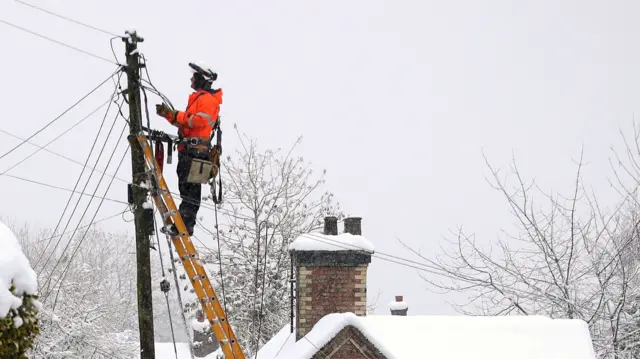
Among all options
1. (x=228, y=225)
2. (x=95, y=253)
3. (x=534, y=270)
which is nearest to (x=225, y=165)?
(x=228, y=225)

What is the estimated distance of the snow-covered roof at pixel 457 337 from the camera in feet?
33.2

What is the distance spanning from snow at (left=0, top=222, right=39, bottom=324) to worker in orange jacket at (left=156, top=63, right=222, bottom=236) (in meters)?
3.29

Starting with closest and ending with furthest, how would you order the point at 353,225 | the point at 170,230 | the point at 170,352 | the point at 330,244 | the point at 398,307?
the point at 170,230
the point at 330,244
the point at 353,225
the point at 398,307
the point at 170,352

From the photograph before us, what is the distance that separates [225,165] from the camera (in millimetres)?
25422

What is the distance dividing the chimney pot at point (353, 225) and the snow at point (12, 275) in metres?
8.46

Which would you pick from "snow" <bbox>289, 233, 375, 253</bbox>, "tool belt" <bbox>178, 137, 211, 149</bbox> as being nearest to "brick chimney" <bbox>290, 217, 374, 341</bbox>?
"snow" <bbox>289, 233, 375, 253</bbox>

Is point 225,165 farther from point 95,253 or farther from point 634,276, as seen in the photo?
point 95,253

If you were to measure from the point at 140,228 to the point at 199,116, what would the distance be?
132 cm

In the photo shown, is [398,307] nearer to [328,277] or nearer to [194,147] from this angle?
[328,277]

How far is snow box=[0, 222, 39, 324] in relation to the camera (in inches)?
142

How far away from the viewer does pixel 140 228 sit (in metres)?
6.70

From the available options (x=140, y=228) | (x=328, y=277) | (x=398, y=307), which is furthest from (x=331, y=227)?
(x=398, y=307)

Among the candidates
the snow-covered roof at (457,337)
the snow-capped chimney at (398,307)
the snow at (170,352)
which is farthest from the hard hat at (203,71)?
the snow at (170,352)

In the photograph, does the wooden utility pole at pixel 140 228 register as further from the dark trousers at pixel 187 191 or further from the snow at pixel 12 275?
the snow at pixel 12 275
